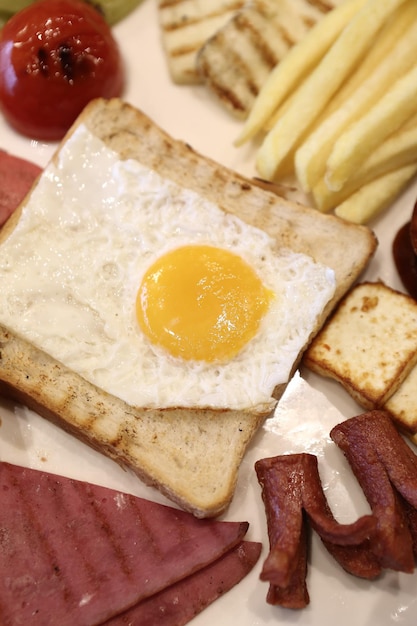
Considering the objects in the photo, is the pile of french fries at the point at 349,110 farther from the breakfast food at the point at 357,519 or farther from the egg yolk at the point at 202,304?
the breakfast food at the point at 357,519

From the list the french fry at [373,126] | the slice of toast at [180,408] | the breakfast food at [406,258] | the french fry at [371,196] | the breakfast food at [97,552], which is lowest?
the breakfast food at [97,552]

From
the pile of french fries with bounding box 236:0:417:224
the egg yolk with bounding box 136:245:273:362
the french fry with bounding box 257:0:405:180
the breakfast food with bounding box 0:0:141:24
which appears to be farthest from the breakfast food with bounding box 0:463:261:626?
the breakfast food with bounding box 0:0:141:24

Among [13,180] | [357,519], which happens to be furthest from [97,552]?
[13,180]

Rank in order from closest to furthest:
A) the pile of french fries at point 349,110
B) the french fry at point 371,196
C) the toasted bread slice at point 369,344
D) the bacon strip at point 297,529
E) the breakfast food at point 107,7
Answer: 1. the bacon strip at point 297,529
2. the toasted bread slice at point 369,344
3. the pile of french fries at point 349,110
4. the french fry at point 371,196
5. the breakfast food at point 107,7

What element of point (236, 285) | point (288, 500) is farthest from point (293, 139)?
point (288, 500)

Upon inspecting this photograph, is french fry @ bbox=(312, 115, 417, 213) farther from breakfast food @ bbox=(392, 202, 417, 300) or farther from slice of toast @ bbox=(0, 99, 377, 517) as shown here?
breakfast food @ bbox=(392, 202, 417, 300)

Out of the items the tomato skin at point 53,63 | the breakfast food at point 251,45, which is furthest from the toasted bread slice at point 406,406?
the tomato skin at point 53,63
